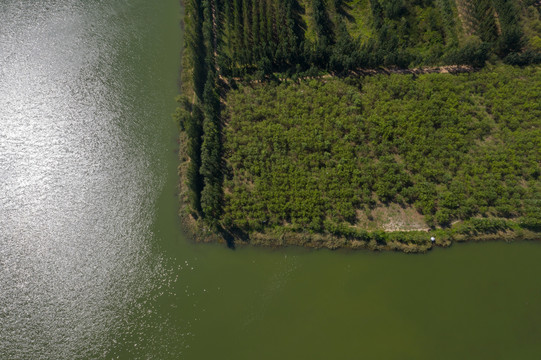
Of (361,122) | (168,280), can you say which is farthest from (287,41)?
(168,280)

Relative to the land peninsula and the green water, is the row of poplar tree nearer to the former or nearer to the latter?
the land peninsula

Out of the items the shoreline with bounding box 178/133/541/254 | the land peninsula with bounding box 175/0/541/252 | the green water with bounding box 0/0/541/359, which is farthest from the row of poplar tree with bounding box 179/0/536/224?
the shoreline with bounding box 178/133/541/254

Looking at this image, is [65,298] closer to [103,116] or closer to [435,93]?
[103,116]

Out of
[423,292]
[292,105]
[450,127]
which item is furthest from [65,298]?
[450,127]

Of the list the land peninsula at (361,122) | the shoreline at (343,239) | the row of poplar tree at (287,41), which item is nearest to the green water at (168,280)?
the shoreline at (343,239)

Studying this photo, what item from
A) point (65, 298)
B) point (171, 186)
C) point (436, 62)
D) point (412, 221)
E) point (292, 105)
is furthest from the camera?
point (436, 62)
